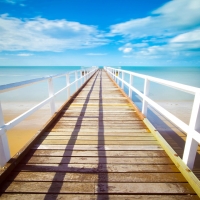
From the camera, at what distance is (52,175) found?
1697 mm

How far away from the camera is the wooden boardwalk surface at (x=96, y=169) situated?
1481 millimetres

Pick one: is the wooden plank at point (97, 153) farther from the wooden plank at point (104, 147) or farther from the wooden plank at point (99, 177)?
the wooden plank at point (99, 177)

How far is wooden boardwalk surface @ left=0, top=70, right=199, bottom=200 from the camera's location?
148 cm

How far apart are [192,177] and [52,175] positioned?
1675mm

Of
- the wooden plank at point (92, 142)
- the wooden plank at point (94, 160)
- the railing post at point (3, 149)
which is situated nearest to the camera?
the railing post at point (3, 149)

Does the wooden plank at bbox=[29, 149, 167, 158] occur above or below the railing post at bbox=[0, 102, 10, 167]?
below

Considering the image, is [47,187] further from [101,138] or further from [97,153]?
[101,138]

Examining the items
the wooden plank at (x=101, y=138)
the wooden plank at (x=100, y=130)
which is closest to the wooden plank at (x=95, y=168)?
the wooden plank at (x=101, y=138)

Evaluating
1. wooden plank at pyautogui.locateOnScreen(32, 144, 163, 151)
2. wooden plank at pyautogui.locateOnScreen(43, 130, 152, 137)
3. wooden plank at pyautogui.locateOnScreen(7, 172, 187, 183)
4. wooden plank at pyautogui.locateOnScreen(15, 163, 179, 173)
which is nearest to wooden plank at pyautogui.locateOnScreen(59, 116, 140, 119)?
wooden plank at pyautogui.locateOnScreen(43, 130, 152, 137)

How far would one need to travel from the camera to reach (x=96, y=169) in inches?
70.7

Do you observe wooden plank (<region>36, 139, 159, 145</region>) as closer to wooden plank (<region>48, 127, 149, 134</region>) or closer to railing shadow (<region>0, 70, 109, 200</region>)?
railing shadow (<region>0, 70, 109, 200</region>)

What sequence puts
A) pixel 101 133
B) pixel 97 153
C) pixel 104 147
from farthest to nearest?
pixel 101 133 → pixel 104 147 → pixel 97 153

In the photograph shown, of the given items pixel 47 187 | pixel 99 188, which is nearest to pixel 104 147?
pixel 99 188

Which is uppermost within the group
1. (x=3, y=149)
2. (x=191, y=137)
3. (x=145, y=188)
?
(x=191, y=137)
